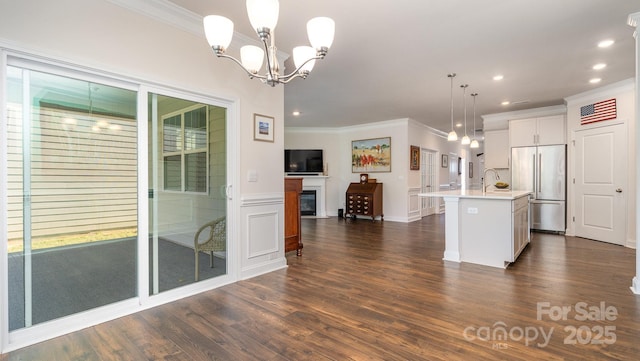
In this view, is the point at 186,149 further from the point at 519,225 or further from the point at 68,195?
the point at 519,225

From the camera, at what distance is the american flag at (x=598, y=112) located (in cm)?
493

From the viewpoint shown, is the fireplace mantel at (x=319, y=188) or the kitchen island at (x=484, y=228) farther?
the fireplace mantel at (x=319, y=188)

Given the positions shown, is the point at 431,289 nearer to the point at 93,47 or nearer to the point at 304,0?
the point at 304,0

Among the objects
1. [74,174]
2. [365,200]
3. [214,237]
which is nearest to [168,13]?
[74,174]

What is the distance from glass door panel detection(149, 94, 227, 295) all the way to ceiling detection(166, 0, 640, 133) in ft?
2.69

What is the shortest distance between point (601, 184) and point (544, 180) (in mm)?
937

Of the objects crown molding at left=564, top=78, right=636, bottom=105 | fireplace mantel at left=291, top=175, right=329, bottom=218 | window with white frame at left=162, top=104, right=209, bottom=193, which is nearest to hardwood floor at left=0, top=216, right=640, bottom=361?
Result: window with white frame at left=162, top=104, right=209, bottom=193

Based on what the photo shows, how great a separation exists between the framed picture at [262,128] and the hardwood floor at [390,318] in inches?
61.3

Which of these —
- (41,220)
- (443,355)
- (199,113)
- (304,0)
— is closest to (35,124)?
(41,220)

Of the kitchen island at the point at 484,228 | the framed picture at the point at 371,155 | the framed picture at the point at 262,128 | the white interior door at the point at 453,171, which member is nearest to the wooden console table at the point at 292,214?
the framed picture at the point at 262,128

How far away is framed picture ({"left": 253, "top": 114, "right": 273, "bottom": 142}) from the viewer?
3.41 meters

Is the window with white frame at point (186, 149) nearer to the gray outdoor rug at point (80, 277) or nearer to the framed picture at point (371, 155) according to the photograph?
the gray outdoor rug at point (80, 277)

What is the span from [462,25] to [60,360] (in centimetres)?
406

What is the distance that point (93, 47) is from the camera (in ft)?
7.45
